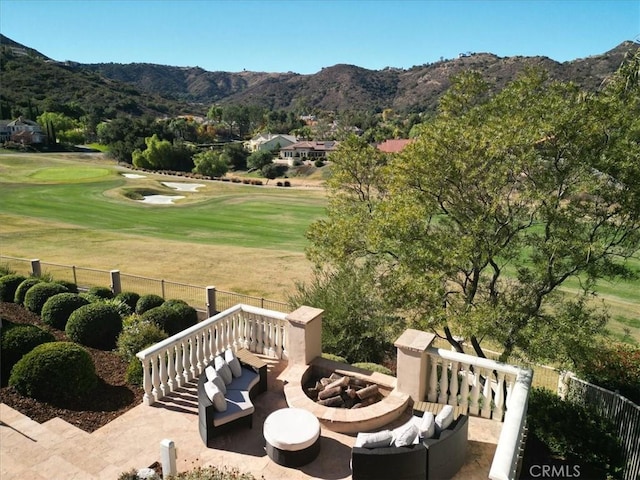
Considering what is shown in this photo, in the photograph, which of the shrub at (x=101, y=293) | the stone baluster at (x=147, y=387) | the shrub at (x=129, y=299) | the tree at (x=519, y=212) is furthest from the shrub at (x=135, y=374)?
the shrub at (x=101, y=293)

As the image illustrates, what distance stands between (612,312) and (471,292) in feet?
42.9

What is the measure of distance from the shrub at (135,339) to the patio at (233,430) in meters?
1.63

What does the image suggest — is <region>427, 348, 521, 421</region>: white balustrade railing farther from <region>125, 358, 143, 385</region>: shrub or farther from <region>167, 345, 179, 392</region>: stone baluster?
<region>125, 358, 143, 385</region>: shrub

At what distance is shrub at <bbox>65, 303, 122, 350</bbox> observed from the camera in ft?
33.4

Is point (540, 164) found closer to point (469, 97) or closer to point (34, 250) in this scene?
point (469, 97)

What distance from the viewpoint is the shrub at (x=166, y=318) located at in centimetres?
1165

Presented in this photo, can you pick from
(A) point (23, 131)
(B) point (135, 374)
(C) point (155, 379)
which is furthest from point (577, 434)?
(A) point (23, 131)

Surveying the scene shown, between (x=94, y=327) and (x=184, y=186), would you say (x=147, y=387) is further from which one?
(x=184, y=186)

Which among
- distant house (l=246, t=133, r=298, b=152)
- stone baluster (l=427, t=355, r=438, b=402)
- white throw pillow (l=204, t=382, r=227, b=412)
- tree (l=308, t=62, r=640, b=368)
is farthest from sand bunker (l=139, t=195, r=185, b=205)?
distant house (l=246, t=133, r=298, b=152)

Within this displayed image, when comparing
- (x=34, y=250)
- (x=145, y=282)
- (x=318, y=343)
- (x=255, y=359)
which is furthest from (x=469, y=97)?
(x=34, y=250)

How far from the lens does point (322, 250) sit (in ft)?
42.5

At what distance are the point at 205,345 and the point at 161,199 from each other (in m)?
44.1

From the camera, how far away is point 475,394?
6.89 meters

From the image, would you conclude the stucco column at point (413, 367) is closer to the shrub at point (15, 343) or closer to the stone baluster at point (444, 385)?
the stone baluster at point (444, 385)
